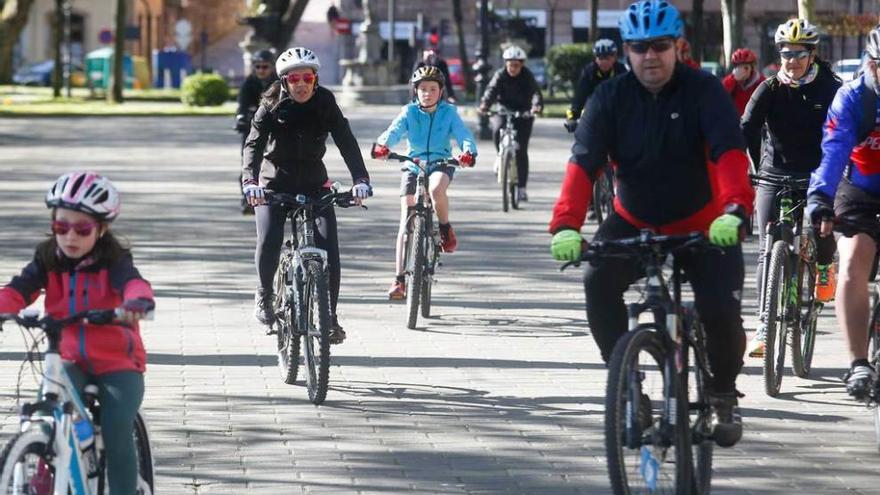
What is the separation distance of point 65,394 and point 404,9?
72.5 meters

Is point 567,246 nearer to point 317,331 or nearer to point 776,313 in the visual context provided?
point 317,331

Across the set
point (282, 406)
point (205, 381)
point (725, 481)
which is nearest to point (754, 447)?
point (725, 481)

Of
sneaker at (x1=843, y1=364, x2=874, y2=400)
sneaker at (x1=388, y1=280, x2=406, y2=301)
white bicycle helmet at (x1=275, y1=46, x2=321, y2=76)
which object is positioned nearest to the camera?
sneaker at (x1=843, y1=364, x2=874, y2=400)

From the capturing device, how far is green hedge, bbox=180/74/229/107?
49906mm

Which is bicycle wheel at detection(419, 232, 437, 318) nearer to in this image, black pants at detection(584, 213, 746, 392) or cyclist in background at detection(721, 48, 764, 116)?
cyclist in background at detection(721, 48, 764, 116)

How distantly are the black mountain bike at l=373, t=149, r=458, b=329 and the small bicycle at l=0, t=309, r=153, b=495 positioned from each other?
5.95 meters

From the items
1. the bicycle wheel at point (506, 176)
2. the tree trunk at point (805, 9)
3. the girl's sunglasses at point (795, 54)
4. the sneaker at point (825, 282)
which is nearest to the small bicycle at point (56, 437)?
the sneaker at point (825, 282)

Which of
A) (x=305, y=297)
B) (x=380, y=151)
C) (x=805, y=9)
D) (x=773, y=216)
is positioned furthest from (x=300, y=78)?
(x=805, y=9)

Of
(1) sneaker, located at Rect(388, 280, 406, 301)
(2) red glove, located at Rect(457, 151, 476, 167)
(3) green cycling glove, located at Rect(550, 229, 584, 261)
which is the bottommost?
(1) sneaker, located at Rect(388, 280, 406, 301)

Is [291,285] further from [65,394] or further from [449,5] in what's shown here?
[449,5]

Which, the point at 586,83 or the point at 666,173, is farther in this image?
the point at 586,83

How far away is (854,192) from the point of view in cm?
757

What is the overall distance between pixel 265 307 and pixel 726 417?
12.2 ft

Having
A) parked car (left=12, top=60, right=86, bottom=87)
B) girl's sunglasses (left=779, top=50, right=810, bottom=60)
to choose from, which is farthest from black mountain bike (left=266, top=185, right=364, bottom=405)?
parked car (left=12, top=60, right=86, bottom=87)
